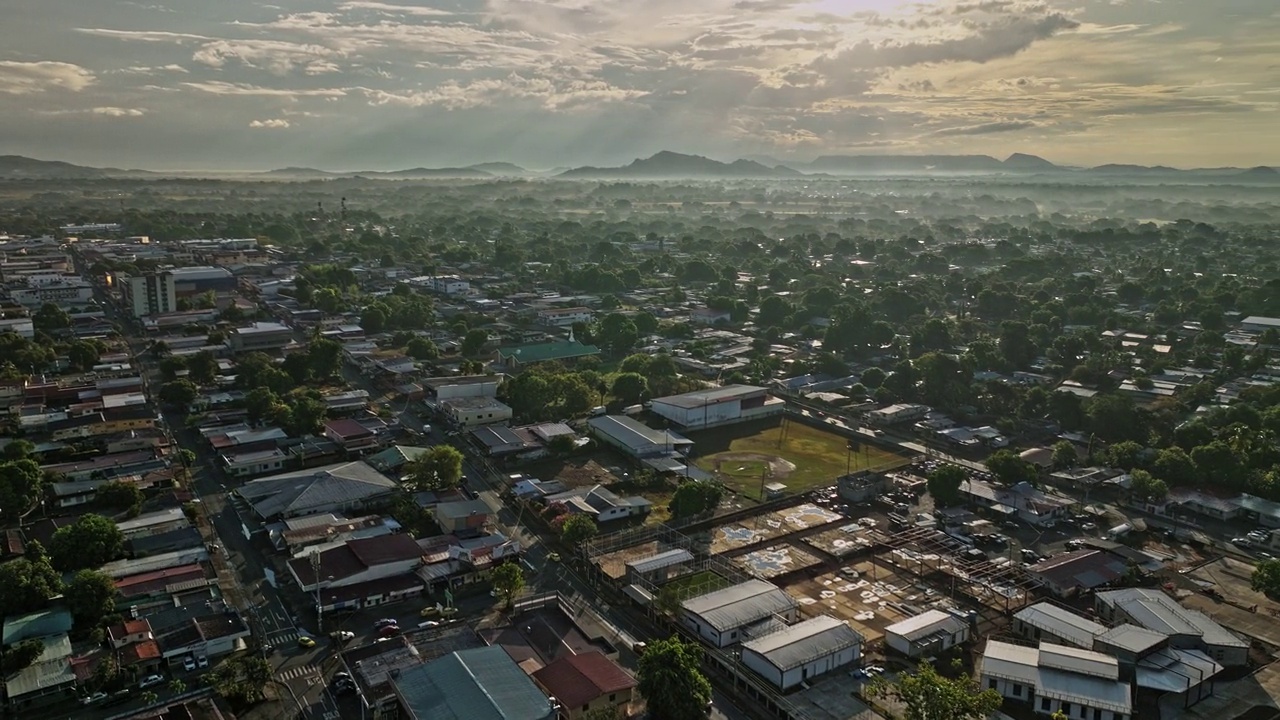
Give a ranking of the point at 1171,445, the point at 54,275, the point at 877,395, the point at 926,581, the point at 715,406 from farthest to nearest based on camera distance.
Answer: the point at 54,275 < the point at 877,395 < the point at 715,406 < the point at 1171,445 < the point at 926,581

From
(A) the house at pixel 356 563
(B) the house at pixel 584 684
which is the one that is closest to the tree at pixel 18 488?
(A) the house at pixel 356 563

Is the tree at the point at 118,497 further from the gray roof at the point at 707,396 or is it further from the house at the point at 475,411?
the gray roof at the point at 707,396

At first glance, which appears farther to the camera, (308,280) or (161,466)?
(308,280)

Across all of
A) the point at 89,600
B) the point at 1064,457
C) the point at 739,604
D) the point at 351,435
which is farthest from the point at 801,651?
the point at 351,435

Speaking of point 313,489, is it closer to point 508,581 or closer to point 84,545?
point 84,545

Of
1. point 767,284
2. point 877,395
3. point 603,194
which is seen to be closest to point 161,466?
point 877,395

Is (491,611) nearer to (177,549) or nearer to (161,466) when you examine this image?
(177,549)
